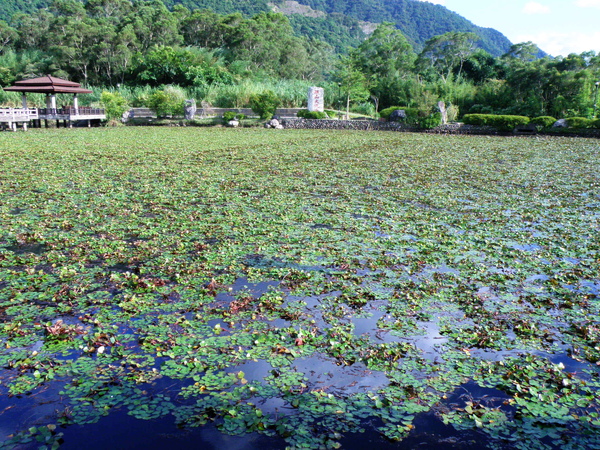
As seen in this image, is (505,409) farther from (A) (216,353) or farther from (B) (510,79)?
(B) (510,79)

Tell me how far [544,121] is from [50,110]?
19.6 meters

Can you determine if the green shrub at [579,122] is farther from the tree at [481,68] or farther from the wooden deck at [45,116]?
the wooden deck at [45,116]

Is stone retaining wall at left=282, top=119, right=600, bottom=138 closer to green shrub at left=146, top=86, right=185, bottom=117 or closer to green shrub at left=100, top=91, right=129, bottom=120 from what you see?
green shrub at left=146, top=86, right=185, bottom=117

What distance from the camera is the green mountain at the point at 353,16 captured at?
2365 inches

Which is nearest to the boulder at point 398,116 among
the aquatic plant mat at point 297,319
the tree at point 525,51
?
the tree at point 525,51

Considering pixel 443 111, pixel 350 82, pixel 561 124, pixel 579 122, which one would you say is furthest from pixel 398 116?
pixel 579 122

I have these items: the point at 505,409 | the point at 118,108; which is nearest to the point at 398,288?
the point at 505,409

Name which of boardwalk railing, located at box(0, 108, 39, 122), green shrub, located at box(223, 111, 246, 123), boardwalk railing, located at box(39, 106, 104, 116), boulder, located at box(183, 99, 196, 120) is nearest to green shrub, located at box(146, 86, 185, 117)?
boulder, located at box(183, 99, 196, 120)

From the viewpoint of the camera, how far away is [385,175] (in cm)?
917

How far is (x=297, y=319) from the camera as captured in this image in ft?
10.8

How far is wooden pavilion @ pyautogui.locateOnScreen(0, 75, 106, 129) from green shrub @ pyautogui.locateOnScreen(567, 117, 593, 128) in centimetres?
1884

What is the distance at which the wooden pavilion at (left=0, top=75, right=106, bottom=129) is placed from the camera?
18.7m

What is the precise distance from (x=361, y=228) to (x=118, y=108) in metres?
20.1

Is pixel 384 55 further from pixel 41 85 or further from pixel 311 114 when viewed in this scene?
pixel 41 85
